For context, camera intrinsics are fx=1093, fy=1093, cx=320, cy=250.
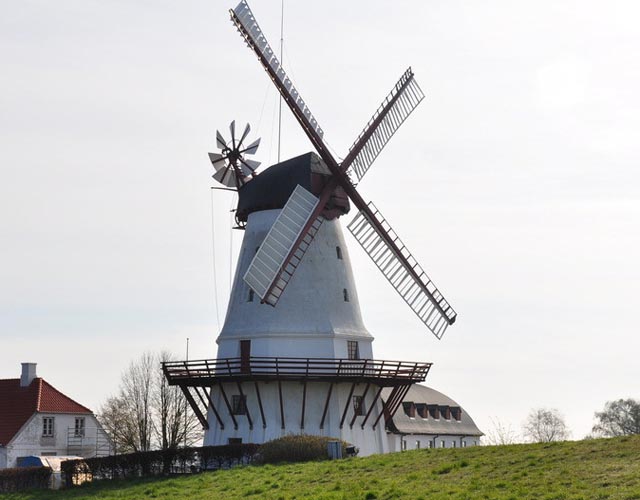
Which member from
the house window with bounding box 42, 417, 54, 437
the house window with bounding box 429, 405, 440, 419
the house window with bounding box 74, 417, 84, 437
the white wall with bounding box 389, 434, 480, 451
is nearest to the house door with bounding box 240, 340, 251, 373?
the white wall with bounding box 389, 434, 480, 451

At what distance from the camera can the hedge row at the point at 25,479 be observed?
36819 millimetres

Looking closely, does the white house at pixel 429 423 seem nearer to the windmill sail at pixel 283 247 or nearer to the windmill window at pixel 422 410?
the windmill window at pixel 422 410

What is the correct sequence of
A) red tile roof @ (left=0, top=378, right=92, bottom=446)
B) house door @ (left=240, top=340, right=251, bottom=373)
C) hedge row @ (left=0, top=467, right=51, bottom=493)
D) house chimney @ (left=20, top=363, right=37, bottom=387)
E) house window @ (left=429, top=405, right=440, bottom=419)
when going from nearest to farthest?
hedge row @ (left=0, top=467, right=51, bottom=493), house door @ (left=240, top=340, right=251, bottom=373), red tile roof @ (left=0, top=378, right=92, bottom=446), house chimney @ (left=20, top=363, right=37, bottom=387), house window @ (left=429, top=405, right=440, bottom=419)

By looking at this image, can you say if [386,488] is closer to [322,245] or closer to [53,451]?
[322,245]

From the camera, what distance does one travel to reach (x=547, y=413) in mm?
91062

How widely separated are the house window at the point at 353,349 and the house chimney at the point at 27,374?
20597 mm

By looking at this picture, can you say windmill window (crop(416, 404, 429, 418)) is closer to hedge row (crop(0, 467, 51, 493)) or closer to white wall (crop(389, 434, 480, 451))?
white wall (crop(389, 434, 480, 451))

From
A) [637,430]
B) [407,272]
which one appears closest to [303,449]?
[407,272]

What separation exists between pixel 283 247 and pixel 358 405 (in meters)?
6.43

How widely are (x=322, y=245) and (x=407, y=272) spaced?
347 cm

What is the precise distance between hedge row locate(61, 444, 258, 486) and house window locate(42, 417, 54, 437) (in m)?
17.1

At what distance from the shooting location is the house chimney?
177 feet

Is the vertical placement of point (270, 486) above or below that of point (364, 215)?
below

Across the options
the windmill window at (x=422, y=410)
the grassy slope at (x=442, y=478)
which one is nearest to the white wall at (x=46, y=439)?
the windmill window at (x=422, y=410)
